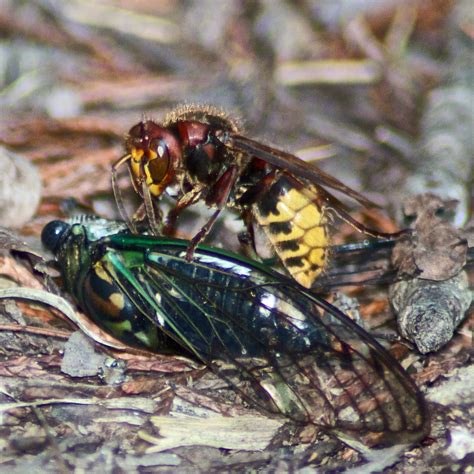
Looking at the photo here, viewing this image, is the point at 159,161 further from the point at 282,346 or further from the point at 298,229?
the point at 282,346

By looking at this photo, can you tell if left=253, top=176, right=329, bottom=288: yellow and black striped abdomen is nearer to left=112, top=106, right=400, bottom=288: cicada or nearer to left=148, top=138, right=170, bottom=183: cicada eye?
left=112, top=106, right=400, bottom=288: cicada

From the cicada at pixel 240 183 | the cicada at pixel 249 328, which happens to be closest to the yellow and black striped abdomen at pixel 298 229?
the cicada at pixel 240 183

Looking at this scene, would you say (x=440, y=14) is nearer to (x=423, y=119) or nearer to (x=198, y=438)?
(x=423, y=119)

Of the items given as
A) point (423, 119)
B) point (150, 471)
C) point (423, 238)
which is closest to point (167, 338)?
point (150, 471)

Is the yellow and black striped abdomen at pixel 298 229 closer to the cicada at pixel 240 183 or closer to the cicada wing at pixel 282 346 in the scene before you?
the cicada at pixel 240 183

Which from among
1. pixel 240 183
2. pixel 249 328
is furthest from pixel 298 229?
pixel 249 328

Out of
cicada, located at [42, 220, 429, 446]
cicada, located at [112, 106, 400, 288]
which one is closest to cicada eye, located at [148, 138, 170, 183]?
cicada, located at [112, 106, 400, 288]

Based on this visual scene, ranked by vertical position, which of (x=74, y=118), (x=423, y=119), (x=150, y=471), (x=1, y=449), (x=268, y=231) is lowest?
(x=150, y=471)
